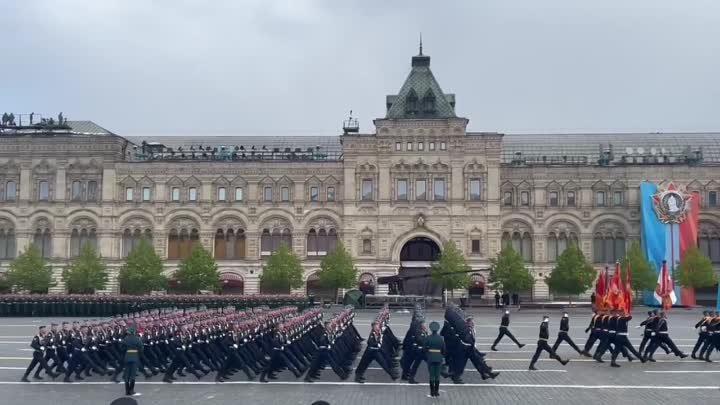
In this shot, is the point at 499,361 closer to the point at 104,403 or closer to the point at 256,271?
the point at 104,403

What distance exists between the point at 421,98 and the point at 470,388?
1893 inches

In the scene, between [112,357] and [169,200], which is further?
[169,200]

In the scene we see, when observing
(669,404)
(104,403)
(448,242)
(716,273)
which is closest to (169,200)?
(448,242)

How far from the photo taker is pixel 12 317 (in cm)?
5453

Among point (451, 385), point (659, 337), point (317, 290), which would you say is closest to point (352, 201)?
point (317, 290)

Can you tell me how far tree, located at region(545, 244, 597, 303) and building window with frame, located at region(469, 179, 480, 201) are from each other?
27.1ft

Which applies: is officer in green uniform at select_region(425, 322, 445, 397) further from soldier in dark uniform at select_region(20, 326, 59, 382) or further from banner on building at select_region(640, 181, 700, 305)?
banner on building at select_region(640, 181, 700, 305)

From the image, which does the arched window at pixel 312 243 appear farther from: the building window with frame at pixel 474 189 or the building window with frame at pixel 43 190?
the building window with frame at pixel 43 190

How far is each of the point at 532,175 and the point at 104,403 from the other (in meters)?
52.6

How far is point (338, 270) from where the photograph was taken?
62469 millimetres

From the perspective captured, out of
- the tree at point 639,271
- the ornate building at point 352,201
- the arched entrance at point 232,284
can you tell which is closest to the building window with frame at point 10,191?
the ornate building at point 352,201

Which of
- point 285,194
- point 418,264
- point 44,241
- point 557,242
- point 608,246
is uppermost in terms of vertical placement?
point 285,194

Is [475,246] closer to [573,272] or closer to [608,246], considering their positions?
[573,272]

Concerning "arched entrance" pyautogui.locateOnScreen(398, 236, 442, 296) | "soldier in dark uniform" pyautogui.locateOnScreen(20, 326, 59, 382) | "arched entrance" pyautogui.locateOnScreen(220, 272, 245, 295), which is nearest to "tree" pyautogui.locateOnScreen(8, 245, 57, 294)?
"arched entrance" pyautogui.locateOnScreen(220, 272, 245, 295)
